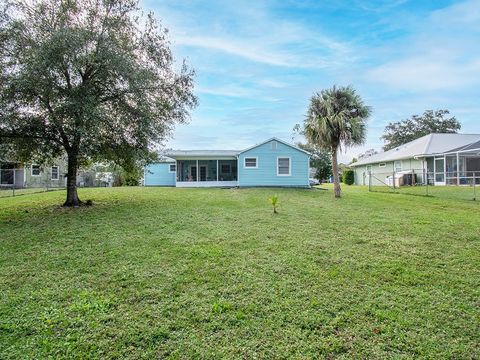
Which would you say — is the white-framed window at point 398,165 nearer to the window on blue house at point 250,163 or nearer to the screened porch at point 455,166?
the screened porch at point 455,166

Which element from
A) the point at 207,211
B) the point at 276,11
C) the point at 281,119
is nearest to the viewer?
the point at 207,211

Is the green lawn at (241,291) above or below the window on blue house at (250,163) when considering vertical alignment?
below

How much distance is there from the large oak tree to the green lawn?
3.71m

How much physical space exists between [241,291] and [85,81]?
30.1ft

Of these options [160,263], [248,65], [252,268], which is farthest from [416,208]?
[248,65]

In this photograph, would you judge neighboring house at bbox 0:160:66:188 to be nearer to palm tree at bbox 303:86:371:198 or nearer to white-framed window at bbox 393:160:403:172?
palm tree at bbox 303:86:371:198

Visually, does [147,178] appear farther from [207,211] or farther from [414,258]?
[414,258]

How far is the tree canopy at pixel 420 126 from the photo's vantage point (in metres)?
40.7

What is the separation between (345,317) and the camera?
3.59 meters

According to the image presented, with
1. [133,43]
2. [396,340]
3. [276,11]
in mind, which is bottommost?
[396,340]

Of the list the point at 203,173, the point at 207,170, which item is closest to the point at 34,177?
the point at 203,173

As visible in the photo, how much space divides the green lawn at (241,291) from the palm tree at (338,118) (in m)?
7.44

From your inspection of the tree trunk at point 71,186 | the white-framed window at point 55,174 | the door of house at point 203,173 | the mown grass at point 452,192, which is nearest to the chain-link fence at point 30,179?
the white-framed window at point 55,174

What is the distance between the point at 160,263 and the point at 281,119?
86.5ft
